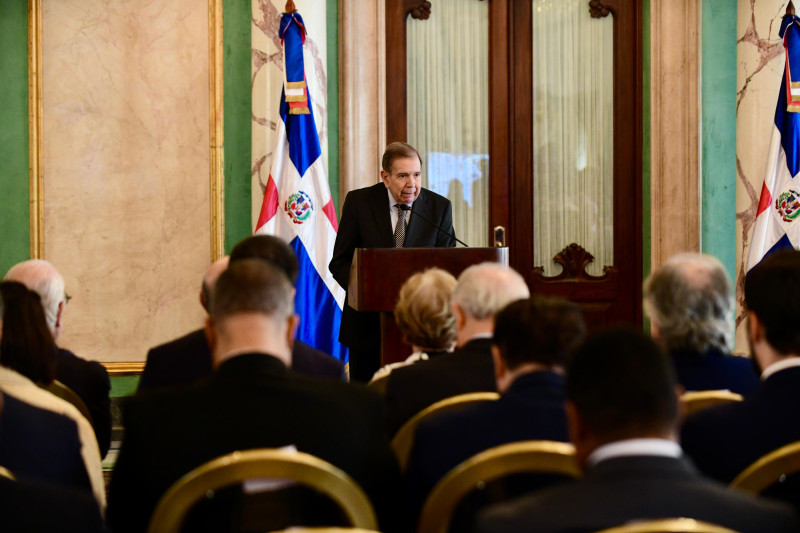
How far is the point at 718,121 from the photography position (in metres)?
7.23

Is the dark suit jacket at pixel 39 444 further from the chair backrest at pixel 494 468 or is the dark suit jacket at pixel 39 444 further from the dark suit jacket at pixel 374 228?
the dark suit jacket at pixel 374 228

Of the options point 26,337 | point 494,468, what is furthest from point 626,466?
point 26,337

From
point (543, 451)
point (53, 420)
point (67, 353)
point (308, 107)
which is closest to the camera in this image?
point (543, 451)

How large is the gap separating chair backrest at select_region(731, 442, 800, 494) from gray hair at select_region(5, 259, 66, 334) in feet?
7.85

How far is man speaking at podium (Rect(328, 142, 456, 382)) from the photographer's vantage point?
5.23 metres

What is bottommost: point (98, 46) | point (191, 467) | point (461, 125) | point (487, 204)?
point (191, 467)

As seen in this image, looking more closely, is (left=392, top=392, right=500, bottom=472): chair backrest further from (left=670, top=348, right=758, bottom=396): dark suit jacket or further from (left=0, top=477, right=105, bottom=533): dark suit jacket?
(left=0, top=477, right=105, bottom=533): dark suit jacket

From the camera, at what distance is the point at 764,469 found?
1.87 meters

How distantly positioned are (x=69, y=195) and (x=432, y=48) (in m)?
2.92

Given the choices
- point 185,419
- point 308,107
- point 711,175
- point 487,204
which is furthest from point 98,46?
point 185,419

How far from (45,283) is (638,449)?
249 cm

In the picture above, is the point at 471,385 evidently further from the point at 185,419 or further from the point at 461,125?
the point at 461,125

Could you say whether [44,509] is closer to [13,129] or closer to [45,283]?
[45,283]

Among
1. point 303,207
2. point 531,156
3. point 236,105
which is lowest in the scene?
point 303,207
